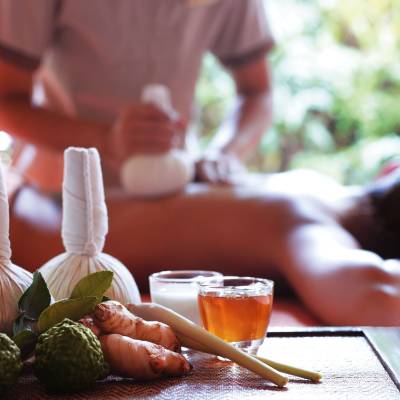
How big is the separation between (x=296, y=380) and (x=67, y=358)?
0.61 ft

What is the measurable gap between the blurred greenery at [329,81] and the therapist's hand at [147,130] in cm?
272

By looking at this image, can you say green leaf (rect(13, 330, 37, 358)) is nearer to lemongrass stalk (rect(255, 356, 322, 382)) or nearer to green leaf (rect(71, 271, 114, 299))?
green leaf (rect(71, 271, 114, 299))

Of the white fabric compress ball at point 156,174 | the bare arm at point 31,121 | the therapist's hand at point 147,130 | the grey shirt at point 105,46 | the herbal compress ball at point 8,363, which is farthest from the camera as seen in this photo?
the grey shirt at point 105,46

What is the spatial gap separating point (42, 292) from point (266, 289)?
0.68 feet

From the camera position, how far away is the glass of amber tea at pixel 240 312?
0.69m

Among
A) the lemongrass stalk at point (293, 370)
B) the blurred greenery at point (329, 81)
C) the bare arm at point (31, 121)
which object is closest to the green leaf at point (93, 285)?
the lemongrass stalk at point (293, 370)

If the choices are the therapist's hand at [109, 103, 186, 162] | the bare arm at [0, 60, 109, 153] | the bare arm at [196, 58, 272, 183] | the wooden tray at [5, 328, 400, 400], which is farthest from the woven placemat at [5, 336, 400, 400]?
the bare arm at [196, 58, 272, 183]

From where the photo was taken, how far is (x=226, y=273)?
1.49 m

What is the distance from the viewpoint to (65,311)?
2.00 ft

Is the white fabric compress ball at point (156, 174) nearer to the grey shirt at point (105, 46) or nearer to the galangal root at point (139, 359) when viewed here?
the grey shirt at point (105, 46)

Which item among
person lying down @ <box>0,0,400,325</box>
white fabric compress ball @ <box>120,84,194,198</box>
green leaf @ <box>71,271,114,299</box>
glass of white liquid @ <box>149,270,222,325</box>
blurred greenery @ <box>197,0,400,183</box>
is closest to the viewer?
green leaf @ <box>71,271,114,299</box>

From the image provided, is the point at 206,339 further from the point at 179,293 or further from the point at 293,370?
the point at 179,293

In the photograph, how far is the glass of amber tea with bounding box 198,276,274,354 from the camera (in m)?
0.69

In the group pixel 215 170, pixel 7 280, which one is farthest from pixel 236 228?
pixel 7 280
